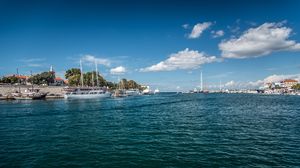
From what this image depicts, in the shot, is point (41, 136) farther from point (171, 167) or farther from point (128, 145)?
point (171, 167)

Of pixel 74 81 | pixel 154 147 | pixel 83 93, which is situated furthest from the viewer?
pixel 74 81

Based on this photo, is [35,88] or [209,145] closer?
[209,145]

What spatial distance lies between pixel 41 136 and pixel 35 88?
130 meters

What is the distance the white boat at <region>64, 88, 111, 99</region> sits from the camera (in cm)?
14100

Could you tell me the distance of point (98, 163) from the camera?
2003 cm

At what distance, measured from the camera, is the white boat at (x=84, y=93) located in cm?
14100

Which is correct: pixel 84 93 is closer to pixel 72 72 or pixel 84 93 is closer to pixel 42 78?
pixel 42 78

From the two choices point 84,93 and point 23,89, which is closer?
point 23,89

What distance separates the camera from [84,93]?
149 meters

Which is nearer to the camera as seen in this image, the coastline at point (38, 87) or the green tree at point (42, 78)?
the coastline at point (38, 87)

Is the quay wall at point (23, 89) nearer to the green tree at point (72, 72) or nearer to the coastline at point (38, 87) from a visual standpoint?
the coastline at point (38, 87)

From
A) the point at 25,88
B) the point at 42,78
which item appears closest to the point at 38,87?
the point at 25,88

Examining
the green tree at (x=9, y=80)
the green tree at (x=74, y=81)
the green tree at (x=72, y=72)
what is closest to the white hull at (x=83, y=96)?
the green tree at (x=74, y=81)

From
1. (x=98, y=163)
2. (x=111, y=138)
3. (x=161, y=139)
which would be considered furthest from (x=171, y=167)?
(x=111, y=138)
